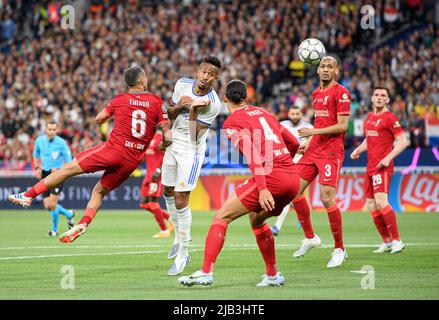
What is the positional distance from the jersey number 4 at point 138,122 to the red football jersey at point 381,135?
4771mm

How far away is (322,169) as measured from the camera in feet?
44.7

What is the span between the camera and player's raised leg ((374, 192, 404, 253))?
49.7 feet

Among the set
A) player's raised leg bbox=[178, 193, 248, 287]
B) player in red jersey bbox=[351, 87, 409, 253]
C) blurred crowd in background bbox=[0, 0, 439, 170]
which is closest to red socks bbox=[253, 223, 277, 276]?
player's raised leg bbox=[178, 193, 248, 287]

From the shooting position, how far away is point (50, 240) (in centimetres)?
1833

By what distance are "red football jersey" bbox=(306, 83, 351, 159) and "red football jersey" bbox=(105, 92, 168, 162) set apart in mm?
2483

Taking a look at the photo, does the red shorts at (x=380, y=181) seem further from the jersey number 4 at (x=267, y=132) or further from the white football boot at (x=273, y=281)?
the jersey number 4 at (x=267, y=132)

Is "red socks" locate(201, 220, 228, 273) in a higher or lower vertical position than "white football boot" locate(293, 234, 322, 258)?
higher

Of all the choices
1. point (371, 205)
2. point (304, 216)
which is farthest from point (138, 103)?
point (371, 205)

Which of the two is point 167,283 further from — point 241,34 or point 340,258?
point 241,34

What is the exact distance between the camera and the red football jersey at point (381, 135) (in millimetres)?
15609

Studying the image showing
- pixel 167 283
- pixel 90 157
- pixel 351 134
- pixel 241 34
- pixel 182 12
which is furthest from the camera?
pixel 182 12

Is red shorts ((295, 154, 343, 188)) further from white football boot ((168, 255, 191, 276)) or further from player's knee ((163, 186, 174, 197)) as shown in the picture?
white football boot ((168, 255, 191, 276))
